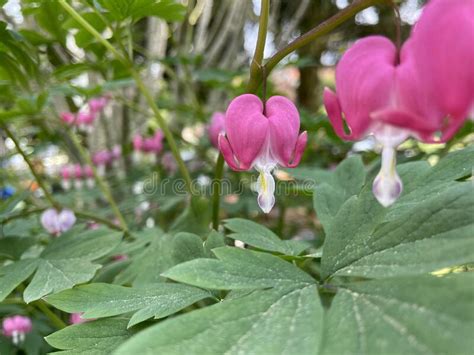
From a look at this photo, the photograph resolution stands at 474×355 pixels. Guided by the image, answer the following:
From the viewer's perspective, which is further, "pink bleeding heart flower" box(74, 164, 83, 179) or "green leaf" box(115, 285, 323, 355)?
"pink bleeding heart flower" box(74, 164, 83, 179)

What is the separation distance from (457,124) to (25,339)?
1204mm

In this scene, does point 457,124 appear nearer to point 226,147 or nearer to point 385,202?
point 385,202

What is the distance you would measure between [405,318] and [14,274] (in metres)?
0.76

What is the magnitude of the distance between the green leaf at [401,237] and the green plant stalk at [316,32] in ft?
0.79

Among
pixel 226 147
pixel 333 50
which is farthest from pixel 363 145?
pixel 333 50

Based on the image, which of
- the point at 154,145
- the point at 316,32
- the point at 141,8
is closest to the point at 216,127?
the point at 154,145

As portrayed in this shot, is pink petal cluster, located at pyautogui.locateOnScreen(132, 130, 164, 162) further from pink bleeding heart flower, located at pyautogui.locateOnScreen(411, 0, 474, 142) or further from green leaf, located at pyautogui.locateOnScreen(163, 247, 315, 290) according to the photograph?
pink bleeding heart flower, located at pyautogui.locateOnScreen(411, 0, 474, 142)

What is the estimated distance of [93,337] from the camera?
727mm

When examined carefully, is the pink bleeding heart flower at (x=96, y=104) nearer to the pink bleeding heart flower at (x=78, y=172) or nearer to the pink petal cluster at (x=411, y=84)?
the pink bleeding heart flower at (x=78, y=172)

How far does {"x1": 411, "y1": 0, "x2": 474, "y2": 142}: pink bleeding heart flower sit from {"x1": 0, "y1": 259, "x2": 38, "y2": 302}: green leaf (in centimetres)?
79

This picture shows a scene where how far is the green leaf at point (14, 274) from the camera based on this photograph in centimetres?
88

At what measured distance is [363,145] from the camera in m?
2.31

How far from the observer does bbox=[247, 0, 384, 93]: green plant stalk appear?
0.64m

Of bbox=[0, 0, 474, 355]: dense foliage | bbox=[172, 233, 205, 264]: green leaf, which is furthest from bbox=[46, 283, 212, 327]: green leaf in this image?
bbox=[172, 233, 205, 264]: green leaf
